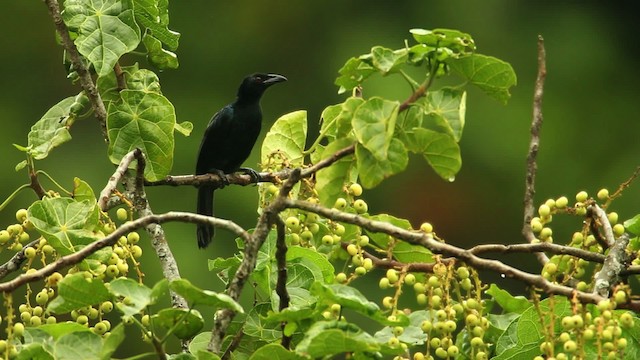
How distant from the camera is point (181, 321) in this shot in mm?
1836

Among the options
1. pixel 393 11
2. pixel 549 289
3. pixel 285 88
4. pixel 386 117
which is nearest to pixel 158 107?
pixel 386 117

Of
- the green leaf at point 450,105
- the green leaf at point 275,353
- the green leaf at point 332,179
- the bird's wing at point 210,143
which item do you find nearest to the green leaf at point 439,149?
the green leaf at point 450,105

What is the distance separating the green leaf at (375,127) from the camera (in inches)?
75.0

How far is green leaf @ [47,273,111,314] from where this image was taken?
1821 mm

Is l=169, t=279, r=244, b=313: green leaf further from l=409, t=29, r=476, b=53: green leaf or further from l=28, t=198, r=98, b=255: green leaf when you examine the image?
l=409, t=29, r=476, b=53: green leaf

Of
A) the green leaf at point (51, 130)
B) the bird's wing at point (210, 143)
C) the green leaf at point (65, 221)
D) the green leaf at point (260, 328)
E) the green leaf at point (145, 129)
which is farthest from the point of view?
the bird's wing at point (210, 143)

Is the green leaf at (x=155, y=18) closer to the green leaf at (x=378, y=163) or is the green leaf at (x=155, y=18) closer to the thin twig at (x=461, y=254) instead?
the green leaf at (x=378, y=163)

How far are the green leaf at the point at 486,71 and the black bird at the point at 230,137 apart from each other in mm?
2592

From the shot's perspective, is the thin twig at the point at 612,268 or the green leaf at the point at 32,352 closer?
the green leaf at the point at 32,352

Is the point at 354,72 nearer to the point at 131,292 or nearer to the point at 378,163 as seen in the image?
the point at 378,163

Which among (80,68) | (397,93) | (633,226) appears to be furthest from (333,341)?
(397,93)

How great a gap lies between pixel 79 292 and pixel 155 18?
3.34 ft

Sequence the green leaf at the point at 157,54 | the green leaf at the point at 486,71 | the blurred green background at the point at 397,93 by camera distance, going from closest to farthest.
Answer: the green leaf at the point at 486,71
the green leaf at the point at 157,54
the blurred green background at the point at 397,93

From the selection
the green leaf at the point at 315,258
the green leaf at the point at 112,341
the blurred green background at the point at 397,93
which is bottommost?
the blurred green background at the point at 397,93
